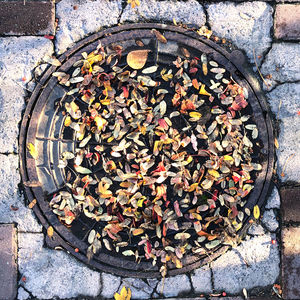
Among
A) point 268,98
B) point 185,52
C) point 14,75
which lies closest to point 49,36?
point 14,75

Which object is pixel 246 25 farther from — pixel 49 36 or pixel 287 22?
pixel 49 36

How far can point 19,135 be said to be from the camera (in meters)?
2.76

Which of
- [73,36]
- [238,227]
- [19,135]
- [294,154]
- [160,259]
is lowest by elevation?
[160,259]

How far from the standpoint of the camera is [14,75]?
9.11 feet

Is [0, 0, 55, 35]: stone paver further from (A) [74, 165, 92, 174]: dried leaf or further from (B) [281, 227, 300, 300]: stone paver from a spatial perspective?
(B) [281, 227, 300, 300]: stone paver

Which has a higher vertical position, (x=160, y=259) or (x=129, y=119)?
(x=129, y=119)

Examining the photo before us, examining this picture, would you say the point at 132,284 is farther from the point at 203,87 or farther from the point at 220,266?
the point at 203,87

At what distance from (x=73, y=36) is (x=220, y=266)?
2.13 meters

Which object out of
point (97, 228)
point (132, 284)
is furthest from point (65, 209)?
point (132, 284)

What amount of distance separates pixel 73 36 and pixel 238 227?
1.95 meters

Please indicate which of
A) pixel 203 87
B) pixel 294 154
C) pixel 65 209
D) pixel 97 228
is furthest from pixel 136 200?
pixel 294 154

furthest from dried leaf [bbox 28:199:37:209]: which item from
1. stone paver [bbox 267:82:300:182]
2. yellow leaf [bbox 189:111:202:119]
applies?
stone paver [bbox 267:82:300:182]

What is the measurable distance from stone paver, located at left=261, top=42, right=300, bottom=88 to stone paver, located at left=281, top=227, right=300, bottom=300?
46.6 inches

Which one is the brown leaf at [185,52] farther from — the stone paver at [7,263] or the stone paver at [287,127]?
the stone paver at [7,263]
